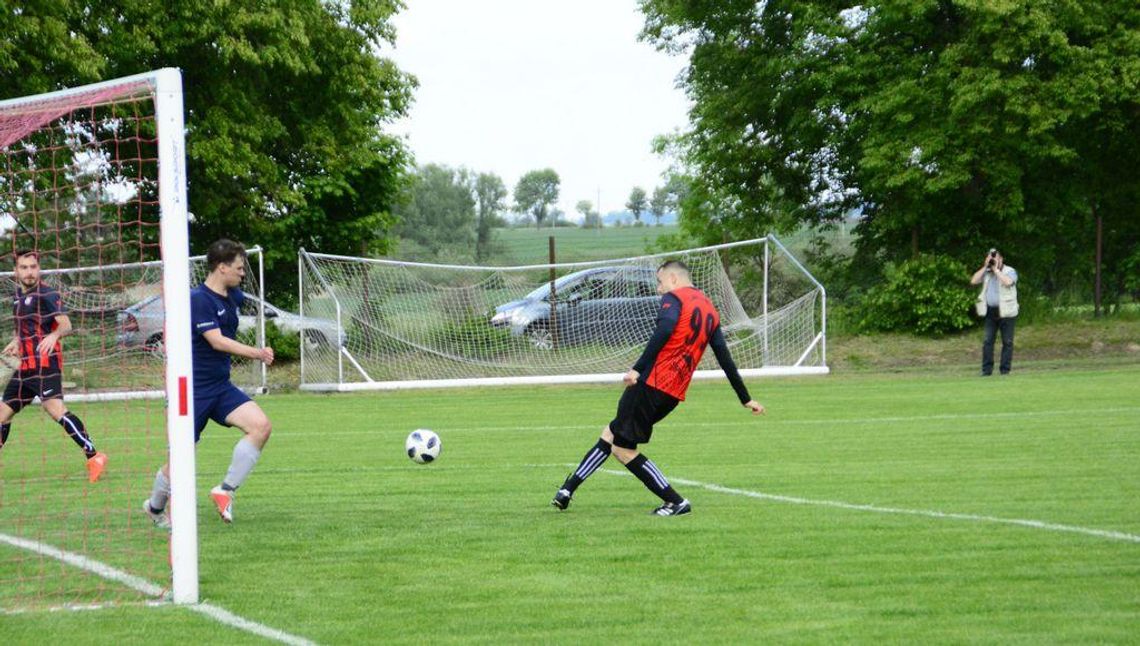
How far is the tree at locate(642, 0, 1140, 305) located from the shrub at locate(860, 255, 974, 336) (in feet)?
3.44

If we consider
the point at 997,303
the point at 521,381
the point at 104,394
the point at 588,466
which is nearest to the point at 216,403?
the point at 588,466

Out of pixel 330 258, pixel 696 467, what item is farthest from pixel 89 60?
pixel 696 467

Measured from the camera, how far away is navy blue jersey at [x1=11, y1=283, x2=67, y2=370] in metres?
11.3

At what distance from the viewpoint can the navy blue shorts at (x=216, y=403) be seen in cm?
849

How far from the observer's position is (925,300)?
28203 mm

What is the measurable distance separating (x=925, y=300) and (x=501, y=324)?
404 inches

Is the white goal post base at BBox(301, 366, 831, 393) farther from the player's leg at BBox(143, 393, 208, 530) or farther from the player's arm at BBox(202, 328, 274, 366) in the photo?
the player's arm at BBox(202, 328, 274, 366)

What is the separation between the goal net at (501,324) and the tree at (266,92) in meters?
4.83

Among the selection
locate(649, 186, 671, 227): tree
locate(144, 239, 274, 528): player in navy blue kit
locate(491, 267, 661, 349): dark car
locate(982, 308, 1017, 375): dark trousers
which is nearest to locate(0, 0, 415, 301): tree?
locate(491, 267, 661, 349): dark car

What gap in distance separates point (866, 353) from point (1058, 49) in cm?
731

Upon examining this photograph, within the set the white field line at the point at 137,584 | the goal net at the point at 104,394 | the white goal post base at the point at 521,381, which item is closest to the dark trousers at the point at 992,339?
the white goal post base at the point at 521,381

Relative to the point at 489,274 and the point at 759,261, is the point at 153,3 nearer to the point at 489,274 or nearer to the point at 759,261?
the point at 489,274

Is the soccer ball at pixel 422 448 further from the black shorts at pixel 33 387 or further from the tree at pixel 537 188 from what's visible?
the tree at pixel 537 188

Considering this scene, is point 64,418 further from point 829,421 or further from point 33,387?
point 829,421
